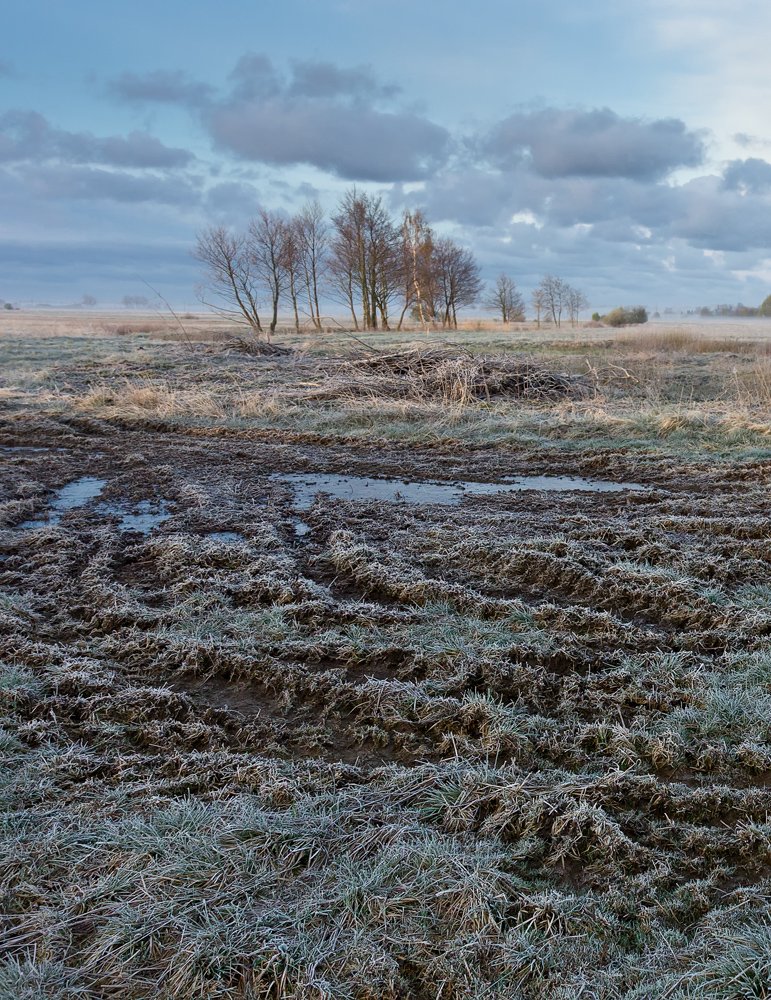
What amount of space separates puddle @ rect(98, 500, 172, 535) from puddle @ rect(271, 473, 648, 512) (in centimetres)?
127

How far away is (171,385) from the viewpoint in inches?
579

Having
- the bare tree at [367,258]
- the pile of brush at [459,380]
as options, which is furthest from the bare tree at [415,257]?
the pile of brush at [459,380]

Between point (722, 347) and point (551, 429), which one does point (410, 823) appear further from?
point (722, 347)

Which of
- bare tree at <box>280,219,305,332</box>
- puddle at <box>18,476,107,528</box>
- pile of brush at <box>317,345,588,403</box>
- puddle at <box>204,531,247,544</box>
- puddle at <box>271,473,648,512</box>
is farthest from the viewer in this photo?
bare tree at <box>280,219,305,332</box>

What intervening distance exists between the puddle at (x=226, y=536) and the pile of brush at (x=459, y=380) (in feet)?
21.2

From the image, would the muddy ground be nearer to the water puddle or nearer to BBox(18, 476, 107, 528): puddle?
the water puddle

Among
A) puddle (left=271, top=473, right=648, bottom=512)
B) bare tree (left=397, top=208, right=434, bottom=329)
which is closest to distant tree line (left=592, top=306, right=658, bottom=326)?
bare tree (left=397, top=208, right=434, bottom=329)

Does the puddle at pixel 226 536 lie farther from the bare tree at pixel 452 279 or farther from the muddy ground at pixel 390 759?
the bare tree at pixel 452 279

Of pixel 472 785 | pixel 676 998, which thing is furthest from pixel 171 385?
pixel 676 998

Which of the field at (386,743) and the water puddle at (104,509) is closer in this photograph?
the field at (386,743)

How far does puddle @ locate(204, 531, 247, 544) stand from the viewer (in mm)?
5266

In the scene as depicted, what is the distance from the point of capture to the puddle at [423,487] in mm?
6535

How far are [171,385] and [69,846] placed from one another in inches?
535

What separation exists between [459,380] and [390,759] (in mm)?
9609
